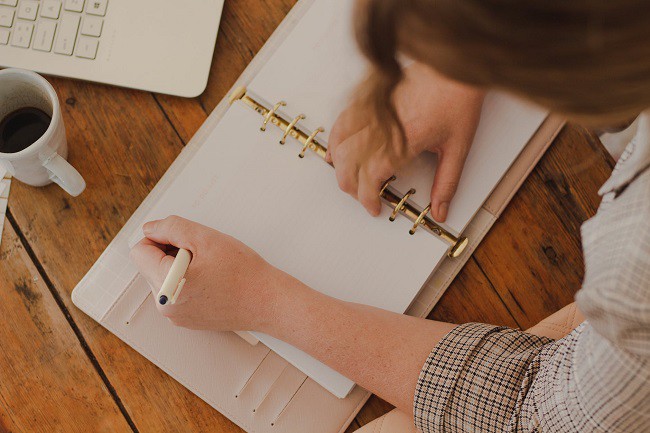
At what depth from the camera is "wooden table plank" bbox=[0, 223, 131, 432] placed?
26.1 inches

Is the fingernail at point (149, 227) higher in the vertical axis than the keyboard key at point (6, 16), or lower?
lower

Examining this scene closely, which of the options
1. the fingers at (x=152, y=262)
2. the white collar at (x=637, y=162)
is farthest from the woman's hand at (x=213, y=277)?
the white collar at (x=637, y=162)

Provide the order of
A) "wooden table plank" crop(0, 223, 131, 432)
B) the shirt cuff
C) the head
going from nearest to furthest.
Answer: the head → the shirt cuff → "wooden table plank" crop(0, 223, 131, 432)

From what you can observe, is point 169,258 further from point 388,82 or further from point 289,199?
point 388,82

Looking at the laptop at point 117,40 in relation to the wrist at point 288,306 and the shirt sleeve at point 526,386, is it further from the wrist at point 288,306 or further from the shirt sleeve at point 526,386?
the shirt sleeve at point 526,386

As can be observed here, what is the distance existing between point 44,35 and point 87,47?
5 cm

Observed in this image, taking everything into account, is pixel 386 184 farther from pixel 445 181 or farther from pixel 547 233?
pixel 547 233

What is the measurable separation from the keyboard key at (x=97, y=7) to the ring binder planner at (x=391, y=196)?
0.60 ft

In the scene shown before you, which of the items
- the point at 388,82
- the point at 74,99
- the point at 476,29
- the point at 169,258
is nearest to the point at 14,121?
the point at 74,99

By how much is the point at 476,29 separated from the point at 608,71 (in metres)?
0.07

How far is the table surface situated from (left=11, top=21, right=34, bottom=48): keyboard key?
53mm

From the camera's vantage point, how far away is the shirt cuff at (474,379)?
562 mm

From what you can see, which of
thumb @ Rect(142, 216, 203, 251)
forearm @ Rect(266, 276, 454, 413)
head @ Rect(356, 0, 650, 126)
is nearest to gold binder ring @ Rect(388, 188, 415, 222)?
forearm @ Rect(266, 276, 454, 413)

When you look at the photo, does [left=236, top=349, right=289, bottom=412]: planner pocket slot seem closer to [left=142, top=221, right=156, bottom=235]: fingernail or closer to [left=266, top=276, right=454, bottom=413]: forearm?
[left=266, top=276, right=454, bottom=413]: forearm
